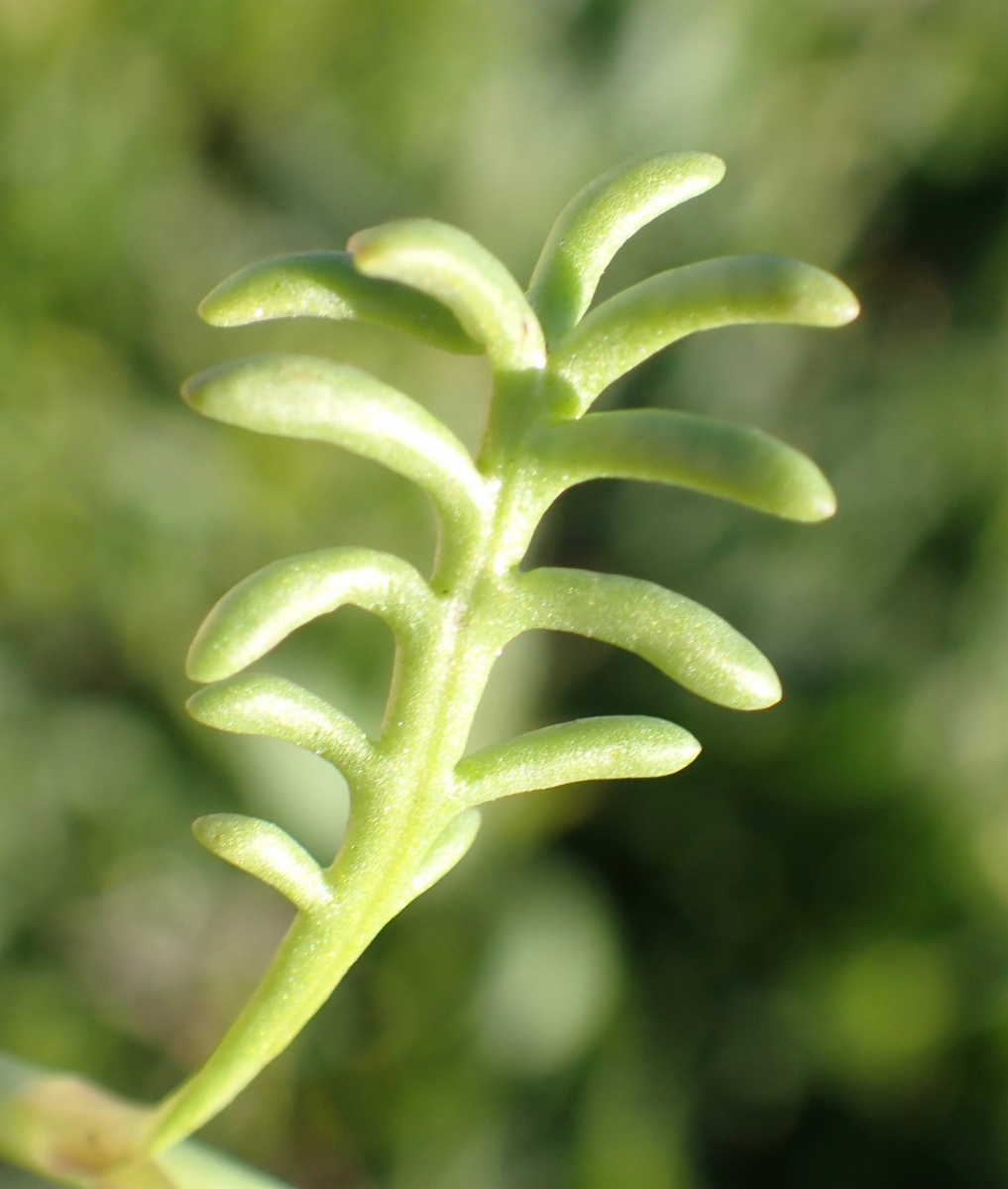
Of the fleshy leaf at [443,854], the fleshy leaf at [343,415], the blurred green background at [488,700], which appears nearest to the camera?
the fleshy leaf at [343,415]

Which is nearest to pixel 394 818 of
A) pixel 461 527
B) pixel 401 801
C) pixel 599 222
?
pixel 401 801

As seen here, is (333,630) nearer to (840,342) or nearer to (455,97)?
(455,97)

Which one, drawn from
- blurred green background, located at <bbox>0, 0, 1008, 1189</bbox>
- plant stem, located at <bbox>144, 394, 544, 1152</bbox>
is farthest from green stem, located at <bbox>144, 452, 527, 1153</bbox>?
blurred green background, located at <bbox>0, 0, 1008, 1189</bbox>

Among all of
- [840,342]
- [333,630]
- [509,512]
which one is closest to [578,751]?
[509,512]

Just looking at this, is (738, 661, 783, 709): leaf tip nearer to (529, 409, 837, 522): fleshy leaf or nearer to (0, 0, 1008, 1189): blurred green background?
(529, 409, 837, 522): fleshy leaf

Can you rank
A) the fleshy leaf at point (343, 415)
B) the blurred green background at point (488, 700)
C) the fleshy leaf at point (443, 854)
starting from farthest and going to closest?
1. the blurred green background at point (488, 700)
2. the fleshy leaf at point (443, 854)
3. the fleshy leaf at point (343, 415)

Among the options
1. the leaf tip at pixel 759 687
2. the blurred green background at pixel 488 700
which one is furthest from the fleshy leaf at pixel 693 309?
the blurred green background at pixel 488 700

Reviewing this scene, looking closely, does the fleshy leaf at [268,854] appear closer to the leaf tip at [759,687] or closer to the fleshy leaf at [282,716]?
the fleshy leaf at [282,716]
